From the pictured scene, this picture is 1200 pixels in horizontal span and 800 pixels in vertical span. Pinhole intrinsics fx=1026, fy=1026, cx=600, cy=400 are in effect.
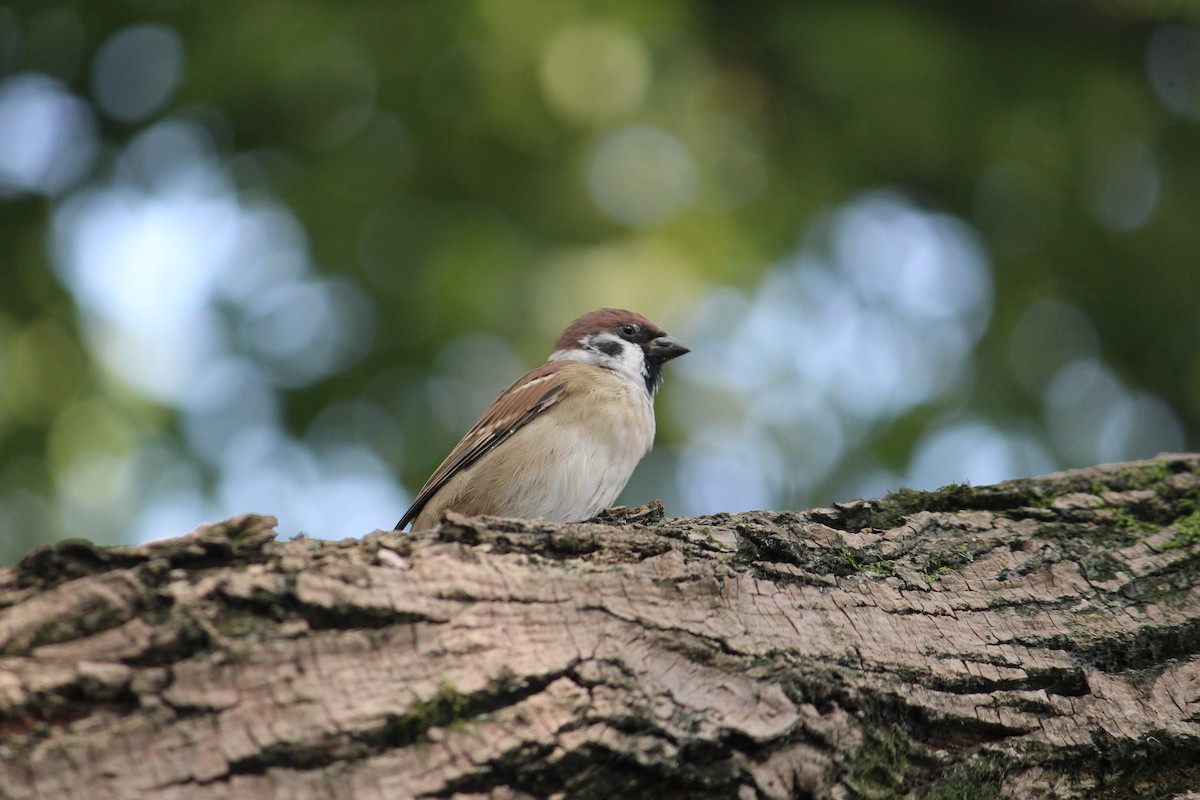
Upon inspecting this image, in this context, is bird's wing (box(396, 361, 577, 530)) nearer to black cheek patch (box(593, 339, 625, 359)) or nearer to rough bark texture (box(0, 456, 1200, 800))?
black cheek patch (box(593, 339, 625, 359))

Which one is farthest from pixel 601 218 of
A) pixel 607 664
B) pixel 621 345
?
pixel 607 664

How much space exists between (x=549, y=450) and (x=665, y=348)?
0.95 metres

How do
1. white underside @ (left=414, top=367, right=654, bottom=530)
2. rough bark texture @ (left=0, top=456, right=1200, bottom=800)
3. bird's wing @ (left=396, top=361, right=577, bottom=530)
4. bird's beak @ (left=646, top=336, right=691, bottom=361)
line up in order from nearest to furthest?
rough bark texture @ (left=0, top=456, right=1200, bottom=800)
white underside @ (left=414, top=367, right=654, bottom=530)
bird's wing @ (left=396, top=361, right=577, bottom=530)
bird's beak @ (left=646, top=336, right=691, bottom=361)

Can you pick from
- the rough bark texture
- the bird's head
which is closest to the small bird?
the bird's head

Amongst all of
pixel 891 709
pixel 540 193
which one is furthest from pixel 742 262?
pixel 891 709

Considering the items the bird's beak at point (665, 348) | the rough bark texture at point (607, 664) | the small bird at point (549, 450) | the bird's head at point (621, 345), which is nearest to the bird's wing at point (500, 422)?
the small bird at point (549, 450)

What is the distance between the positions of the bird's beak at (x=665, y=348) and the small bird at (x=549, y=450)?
0.24 m

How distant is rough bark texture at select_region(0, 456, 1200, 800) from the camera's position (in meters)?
1.50

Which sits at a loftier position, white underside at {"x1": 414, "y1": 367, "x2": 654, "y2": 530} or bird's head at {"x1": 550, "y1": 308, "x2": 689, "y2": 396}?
bird's head at {"x1": 550, "y1": 308, "x2": 689, "y2": 396}

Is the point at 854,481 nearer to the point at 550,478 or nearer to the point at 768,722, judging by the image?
the point at 550,478

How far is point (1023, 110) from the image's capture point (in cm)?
465

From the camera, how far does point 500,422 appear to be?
3.77 meters

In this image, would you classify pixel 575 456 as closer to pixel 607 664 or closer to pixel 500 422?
pixel 500 422

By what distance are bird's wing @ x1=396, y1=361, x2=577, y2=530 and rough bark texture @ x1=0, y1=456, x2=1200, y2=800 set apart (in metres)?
1.38
